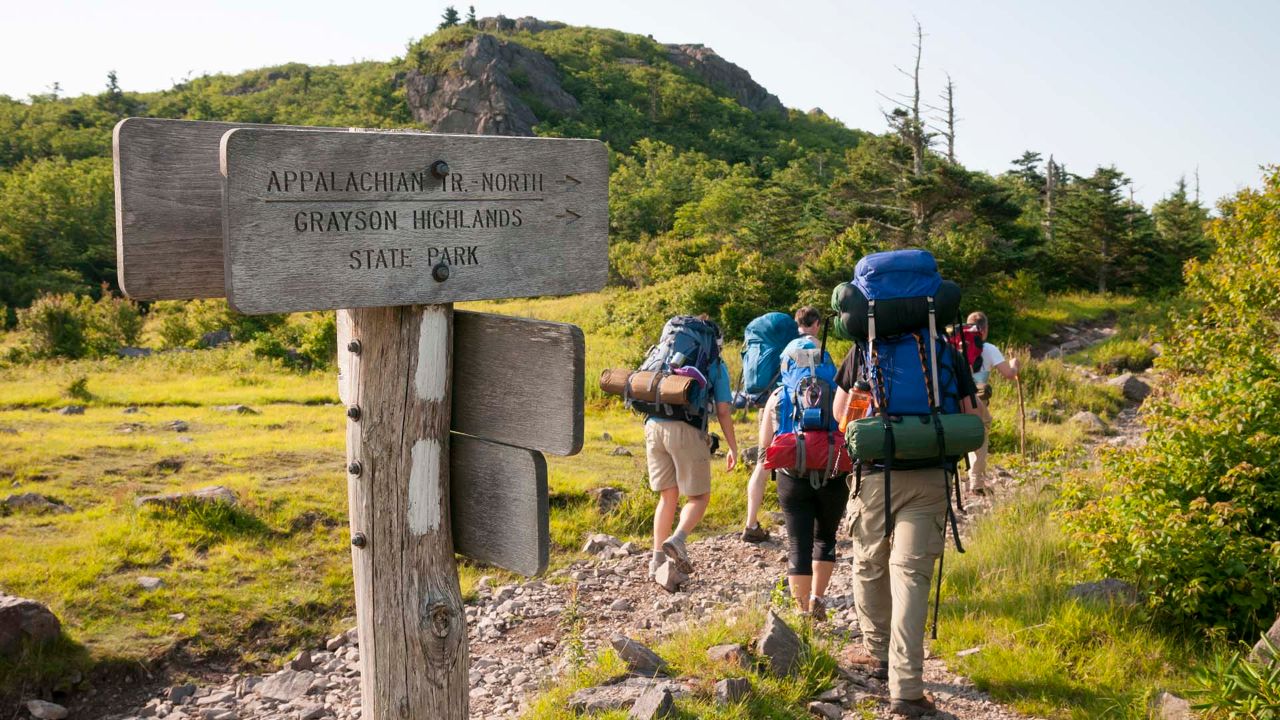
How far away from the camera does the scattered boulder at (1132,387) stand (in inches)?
571

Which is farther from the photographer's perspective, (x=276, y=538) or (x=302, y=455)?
(x=302, y=455)

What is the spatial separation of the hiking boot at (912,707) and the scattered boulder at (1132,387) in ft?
39.7

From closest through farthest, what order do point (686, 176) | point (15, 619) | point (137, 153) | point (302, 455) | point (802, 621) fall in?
point (137, 153) < point (802, 621) < point (15, 619) < point (302, 455) < point (686, 176)

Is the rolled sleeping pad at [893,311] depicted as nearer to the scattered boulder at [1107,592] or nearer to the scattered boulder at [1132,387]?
the scattered boulder at [1107,592]

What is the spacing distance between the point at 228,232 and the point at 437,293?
47cm

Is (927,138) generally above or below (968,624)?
above

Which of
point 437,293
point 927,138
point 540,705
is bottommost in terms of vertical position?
point 540,705

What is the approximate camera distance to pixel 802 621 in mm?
4699

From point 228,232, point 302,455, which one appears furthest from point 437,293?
point 302,455

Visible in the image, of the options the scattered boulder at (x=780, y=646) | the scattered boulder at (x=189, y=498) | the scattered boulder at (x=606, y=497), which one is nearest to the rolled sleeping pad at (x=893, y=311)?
the scattered boulder at (x=780, y=646)

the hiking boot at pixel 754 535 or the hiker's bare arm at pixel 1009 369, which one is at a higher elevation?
the hiker's bare arm at pixel 1009 369

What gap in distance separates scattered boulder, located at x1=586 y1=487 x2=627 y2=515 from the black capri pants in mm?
2881

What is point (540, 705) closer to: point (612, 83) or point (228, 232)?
point (228, 232)

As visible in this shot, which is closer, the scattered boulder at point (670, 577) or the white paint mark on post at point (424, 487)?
the white paint mark on post at point (424, 487)
